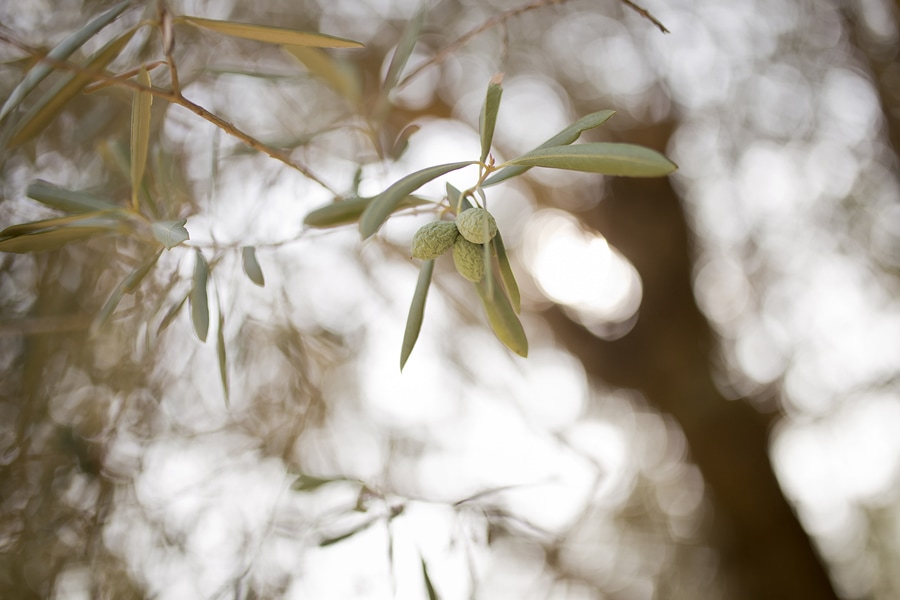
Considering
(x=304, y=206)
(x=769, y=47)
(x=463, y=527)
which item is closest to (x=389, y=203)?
(x=463, y=527)

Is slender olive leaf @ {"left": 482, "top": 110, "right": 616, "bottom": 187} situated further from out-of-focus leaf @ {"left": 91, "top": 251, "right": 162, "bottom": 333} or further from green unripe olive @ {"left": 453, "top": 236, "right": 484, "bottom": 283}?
out-of-focus leaf @ {"left": 91, "top": 251, "right": 162, "bottom": 333}

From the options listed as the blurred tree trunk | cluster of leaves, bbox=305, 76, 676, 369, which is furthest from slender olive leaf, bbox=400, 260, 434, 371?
the blurred tree trunk

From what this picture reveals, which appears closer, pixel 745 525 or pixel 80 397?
pixel 80 397

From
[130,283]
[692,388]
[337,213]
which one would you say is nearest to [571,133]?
[337,213]

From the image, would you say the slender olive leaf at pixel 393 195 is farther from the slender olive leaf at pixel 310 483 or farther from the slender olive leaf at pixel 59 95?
the slender olive leaf at pixel 310 483

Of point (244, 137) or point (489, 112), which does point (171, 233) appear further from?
point (489, 112)

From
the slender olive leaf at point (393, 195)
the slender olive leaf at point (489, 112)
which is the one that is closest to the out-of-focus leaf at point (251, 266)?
the slender olive leaf at point (393, 195)

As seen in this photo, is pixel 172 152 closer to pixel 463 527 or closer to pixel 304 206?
pixel 304 206
